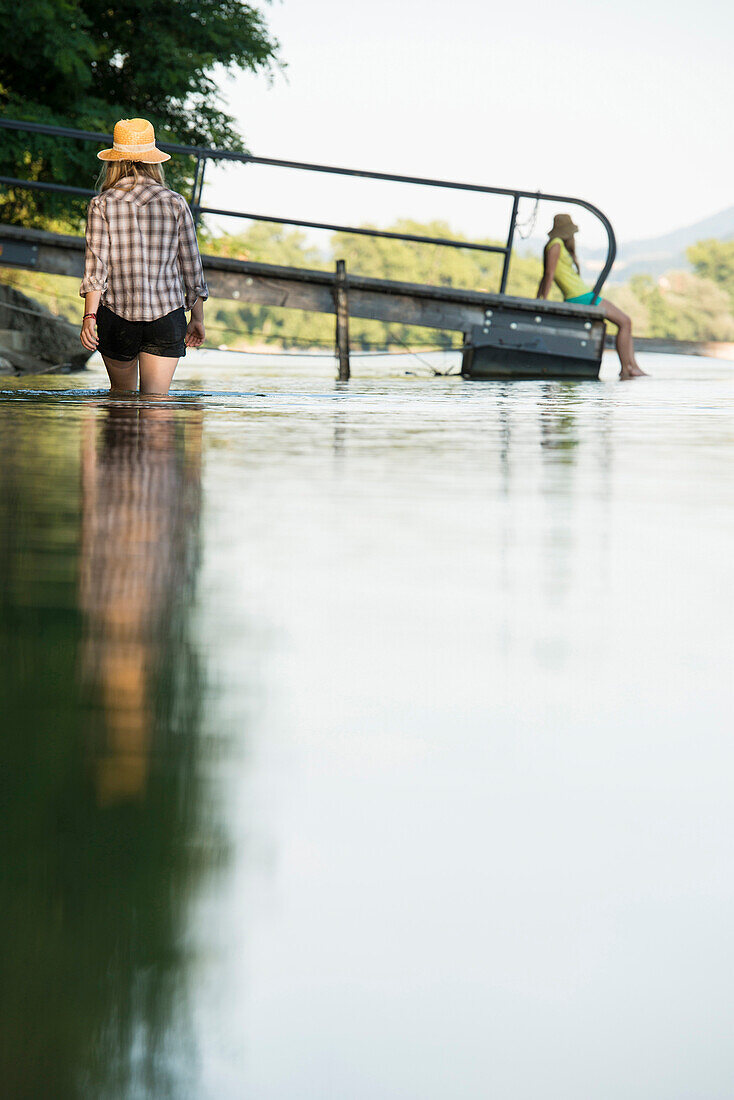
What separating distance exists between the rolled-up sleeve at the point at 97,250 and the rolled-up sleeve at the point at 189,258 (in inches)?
12.4

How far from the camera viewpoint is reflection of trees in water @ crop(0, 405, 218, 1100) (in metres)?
0.66

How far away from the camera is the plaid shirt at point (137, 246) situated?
19.3 ft

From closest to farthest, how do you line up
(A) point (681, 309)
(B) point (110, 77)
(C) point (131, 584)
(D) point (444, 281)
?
(C) point (131, 584), (B) point (110, 77), (D) point (444, 281), (A) point (681, 309)

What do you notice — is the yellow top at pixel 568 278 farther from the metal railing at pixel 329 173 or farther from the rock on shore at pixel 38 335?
the rock on shore at pixel 38 335

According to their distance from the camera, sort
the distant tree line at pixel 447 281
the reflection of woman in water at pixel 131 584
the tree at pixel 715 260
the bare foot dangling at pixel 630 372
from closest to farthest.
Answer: the reflection of woman in water at pixel 131 584
the bare foot dangling at pixel 630 372
the distant tree line at pixel 447 281
the tree at pixel 715 260

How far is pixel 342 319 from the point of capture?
1118cm

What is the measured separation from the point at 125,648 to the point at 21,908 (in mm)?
635

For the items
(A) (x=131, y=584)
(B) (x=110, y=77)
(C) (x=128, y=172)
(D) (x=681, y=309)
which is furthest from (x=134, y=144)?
(D) (x=681, y=309)

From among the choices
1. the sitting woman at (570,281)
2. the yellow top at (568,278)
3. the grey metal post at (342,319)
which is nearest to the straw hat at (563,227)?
the sitting woman at (570,281)

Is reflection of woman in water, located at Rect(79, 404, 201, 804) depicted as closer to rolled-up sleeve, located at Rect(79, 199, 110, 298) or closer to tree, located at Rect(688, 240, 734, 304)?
rolled-up sleeve, located at Rect(79, 199, 110, 298)

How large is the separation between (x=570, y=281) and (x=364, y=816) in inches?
447

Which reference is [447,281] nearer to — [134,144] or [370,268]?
[370,268]

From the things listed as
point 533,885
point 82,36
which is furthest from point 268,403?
point 82,36

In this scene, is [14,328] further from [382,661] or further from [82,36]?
[382,661]
